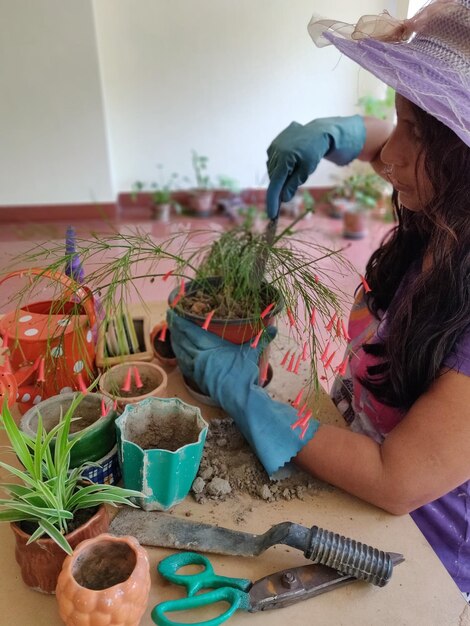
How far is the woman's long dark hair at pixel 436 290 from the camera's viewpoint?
541 mm

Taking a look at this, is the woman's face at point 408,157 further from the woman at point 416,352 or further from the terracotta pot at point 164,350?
the terracotta pot at point 164,350

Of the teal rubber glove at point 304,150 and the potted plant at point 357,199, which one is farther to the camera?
the potted plant at point 357,199

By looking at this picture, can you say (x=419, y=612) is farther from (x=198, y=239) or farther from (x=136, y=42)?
(x=136, y=42)

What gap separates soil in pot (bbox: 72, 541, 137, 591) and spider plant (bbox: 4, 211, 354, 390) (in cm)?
25

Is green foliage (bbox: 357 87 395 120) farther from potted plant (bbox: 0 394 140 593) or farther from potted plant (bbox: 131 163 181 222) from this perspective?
potted plant (bbox: 0 394 140 593)

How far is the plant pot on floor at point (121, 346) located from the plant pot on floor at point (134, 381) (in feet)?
0.08

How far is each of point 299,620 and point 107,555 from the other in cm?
17

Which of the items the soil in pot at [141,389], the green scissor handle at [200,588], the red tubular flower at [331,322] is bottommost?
the green scissor handle at [200,588]

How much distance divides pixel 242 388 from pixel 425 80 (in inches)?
15.5

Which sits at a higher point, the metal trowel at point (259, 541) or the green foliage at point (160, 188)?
the metal trowel at point (259, 541)

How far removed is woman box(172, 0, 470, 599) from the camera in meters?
0.51

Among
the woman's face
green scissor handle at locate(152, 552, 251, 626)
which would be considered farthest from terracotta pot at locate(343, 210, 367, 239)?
green scissor handle at locate(152, 552, 251, 626)

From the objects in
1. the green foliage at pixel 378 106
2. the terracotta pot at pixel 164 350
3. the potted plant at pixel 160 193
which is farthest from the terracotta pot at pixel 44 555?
the green foliage at pixel 378 106

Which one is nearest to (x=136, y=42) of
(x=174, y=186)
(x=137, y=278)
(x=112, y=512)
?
(x=174, y=186)
